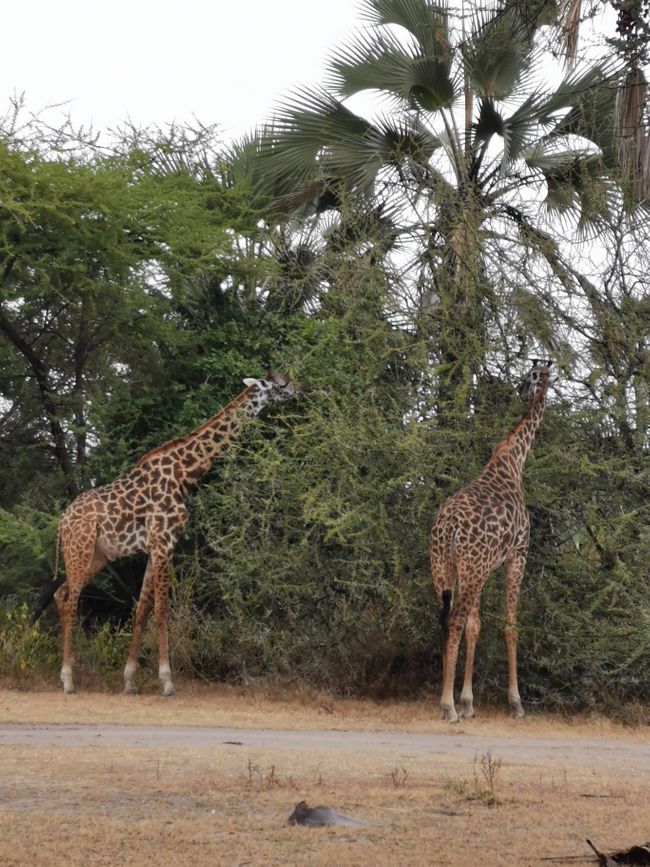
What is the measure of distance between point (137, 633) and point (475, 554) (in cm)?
402

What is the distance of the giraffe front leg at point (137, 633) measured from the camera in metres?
14.3

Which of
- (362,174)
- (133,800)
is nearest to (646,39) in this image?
(133,800)

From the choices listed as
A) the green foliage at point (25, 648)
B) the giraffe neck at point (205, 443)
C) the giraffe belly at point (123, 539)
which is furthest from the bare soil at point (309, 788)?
the giraffe neck at point (205, 443)

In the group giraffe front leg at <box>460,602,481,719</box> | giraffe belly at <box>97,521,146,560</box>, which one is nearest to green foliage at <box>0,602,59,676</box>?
giraffe belly at <box>97,521,146,560</box>

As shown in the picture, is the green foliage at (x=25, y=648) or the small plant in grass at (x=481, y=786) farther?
the green foliage at (x=25, y=648)

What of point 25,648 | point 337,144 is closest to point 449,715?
point 25,648

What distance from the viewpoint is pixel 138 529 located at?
14492mm

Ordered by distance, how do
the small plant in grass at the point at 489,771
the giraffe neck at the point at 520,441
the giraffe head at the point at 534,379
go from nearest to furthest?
the small plant in grass at the point at 489,771, the giraffe neck at the point at 520,441, the giraffe head at the point at 534,379

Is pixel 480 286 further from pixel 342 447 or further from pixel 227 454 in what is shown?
pixel 227 454

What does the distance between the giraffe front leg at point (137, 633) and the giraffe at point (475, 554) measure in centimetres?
347

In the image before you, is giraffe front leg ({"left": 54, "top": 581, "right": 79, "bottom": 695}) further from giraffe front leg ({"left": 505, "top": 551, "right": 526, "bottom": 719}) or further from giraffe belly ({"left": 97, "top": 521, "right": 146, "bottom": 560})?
giraffe front leg ({"left": 505, "top": 551, "right": 526, "bottom": 719})

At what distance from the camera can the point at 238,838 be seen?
677 cm

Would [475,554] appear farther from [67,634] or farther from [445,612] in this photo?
[67,634]

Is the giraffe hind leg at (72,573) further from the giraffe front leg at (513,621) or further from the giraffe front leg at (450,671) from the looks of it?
the giraffe front leg at (513,621)
